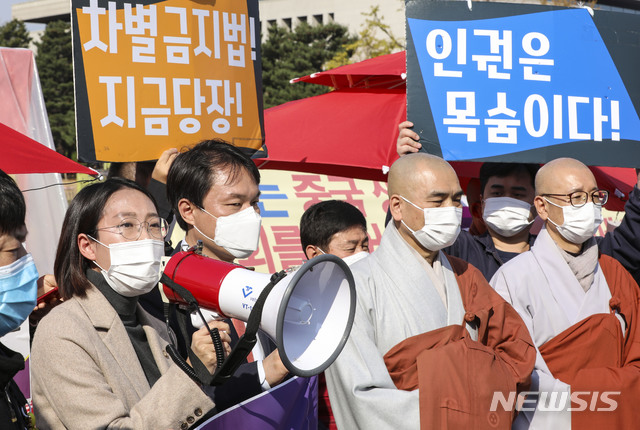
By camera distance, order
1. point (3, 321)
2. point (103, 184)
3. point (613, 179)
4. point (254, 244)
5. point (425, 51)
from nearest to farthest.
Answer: point (3, 321)
point (103, 184)
point (254, 244)
point (425, 51)
point (613, 179)

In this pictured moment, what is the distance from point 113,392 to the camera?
2488 mm

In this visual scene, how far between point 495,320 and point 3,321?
1.91 metres

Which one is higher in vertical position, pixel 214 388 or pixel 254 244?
pixel 254 244

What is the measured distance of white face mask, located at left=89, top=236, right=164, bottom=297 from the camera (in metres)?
2.70

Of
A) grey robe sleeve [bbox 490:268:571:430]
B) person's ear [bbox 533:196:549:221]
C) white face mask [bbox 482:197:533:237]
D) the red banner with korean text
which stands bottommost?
grey robe sleeve [bbox 490:268:571:430]

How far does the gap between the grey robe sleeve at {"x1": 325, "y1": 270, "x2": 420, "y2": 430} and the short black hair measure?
128cm

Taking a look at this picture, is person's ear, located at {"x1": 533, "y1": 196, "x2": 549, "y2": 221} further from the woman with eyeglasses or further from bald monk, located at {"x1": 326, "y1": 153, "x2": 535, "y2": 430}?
the woman with eyeglasses

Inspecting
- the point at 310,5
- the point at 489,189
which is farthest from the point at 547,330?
the point at 310,5

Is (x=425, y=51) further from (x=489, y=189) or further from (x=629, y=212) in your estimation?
(x=629, y=212)

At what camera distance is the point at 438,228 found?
337 centimetres

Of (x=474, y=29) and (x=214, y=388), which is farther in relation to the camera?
(x=474, y=29)

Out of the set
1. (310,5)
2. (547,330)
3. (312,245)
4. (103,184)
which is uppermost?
(310,5)

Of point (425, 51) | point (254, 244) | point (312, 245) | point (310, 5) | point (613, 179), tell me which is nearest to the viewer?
point (254, 244)

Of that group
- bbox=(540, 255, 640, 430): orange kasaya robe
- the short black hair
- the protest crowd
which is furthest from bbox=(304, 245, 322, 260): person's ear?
the short black hair
